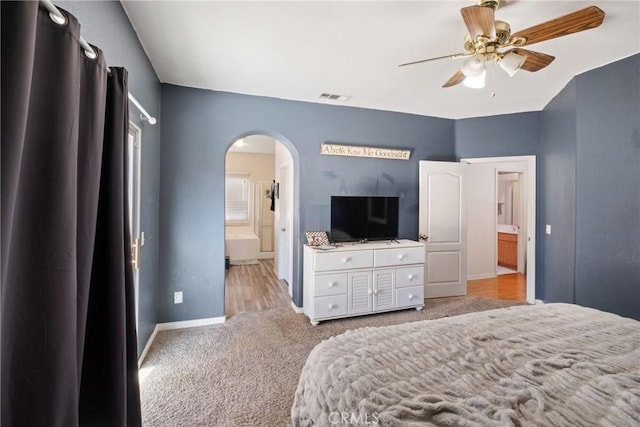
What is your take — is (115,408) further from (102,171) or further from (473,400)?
(473,400)

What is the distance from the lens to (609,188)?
2.59m

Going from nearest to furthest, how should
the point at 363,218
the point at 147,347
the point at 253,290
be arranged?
the point at 147,347 → the point at 363,218 → the point at 253,290

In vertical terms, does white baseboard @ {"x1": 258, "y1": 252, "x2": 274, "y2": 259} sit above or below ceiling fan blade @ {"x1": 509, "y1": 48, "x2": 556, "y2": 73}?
below

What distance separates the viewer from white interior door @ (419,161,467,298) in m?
3.90

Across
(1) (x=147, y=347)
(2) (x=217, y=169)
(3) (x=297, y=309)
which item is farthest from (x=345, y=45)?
(1) (x=147, y=347)

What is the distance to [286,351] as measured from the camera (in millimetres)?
2543

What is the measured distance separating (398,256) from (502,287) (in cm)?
249

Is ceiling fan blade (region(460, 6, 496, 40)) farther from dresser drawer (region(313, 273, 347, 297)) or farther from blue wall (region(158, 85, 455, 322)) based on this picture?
dresser drawer (region(313, 273, 347, 297))

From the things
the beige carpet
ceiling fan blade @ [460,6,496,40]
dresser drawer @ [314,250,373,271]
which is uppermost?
ceiling fan blade @ [460,6,496,40]

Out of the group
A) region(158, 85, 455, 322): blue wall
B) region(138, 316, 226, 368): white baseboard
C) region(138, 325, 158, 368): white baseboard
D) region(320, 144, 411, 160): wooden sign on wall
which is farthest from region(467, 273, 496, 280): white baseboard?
region(138, 325, 158, 368): white baseboard

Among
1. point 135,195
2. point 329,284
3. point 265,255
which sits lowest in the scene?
point 265,255

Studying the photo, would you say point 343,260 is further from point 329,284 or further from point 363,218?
point 363,218

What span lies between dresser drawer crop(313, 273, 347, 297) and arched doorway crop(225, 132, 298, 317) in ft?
2.54

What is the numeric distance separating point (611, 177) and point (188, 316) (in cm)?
432
